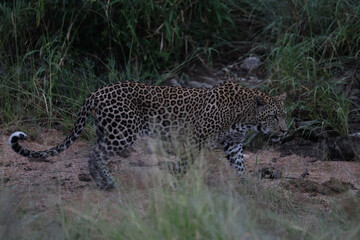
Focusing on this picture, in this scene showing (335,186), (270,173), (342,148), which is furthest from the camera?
(342,148)

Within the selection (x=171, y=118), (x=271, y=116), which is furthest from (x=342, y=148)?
(x=171, y=118)

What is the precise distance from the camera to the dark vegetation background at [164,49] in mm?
8719

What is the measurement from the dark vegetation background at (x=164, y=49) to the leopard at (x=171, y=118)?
153 centimetres

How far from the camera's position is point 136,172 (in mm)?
7051

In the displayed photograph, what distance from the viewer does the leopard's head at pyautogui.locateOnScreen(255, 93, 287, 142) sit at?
22.9ft

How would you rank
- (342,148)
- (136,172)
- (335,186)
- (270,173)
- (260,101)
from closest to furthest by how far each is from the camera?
(335,186), (260,101), (136,172), (270,173), (342,148)

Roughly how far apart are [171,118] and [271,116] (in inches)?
45.6

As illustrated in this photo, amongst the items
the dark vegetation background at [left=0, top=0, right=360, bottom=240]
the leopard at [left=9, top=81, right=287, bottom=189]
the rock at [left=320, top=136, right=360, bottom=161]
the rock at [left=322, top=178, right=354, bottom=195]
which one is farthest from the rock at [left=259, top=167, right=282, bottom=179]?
the rock at [left=320, top=136, right=360, bottom=161]

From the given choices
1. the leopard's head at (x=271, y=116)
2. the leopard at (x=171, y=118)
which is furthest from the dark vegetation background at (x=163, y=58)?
the leopard's head at (x=271, y=116)

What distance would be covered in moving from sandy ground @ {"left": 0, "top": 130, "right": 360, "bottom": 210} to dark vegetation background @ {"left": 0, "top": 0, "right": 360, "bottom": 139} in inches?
22.6

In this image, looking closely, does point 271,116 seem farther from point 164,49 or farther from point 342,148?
point 164,49

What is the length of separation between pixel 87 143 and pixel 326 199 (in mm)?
3525

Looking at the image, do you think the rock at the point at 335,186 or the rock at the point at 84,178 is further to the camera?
the rock at the point at 84,178

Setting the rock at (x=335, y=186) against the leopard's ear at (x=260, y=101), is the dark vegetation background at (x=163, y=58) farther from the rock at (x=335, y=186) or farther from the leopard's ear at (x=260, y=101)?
the leopard's ear at (x=260, y=101)
